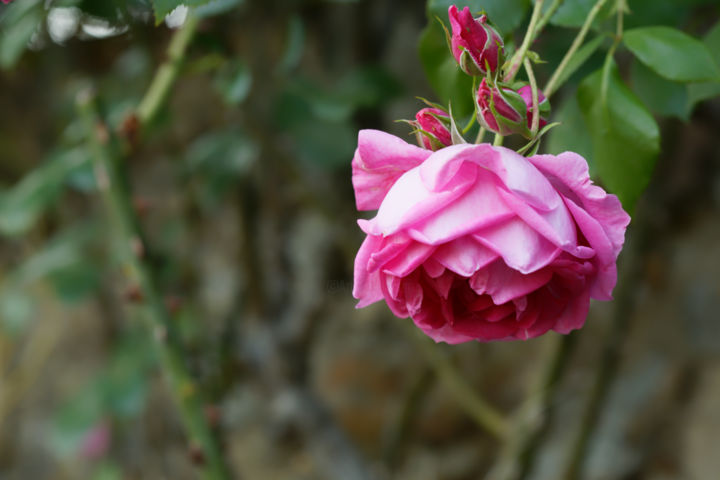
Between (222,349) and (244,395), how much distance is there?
0.17 m

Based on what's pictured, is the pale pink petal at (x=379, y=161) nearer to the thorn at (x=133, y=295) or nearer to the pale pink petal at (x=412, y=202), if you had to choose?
the pale pink petal at (x=412, y=202)

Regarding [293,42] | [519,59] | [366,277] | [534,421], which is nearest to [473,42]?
[519,59]

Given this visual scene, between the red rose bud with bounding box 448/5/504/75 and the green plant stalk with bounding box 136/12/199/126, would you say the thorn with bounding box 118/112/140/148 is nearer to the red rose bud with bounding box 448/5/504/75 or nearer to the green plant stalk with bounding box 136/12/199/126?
the green plant stalk with bounding box 136/12/199/126

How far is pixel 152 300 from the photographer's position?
82 centimetres

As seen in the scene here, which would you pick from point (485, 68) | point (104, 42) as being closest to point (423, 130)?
point (485, 68)

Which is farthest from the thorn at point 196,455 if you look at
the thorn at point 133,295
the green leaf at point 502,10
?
the green leaf at point 502,10

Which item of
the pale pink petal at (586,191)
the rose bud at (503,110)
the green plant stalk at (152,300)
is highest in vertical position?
the rose bud at (503,110)

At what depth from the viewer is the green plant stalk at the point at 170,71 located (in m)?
0.75

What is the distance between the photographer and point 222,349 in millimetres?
1282

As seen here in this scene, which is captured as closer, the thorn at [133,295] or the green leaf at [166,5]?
the green leaf at [166,5]

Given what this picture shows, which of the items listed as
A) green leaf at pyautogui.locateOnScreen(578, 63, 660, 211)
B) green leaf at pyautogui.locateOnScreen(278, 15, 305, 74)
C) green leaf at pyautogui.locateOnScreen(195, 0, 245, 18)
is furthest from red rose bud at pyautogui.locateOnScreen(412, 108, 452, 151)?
green leaf at pyautogui.locateOnScreen(278, 15, 305, 74)

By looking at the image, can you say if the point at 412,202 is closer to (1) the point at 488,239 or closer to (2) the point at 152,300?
(1) the point at 488,239

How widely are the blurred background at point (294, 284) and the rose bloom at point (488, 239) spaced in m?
0.54

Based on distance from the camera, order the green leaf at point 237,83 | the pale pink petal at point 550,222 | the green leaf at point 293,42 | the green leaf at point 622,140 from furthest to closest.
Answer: the green leaf at point 293,42
the green leaf at point 237,83
the green leaf at point 622,140
the pale pink petal at point 550,222
